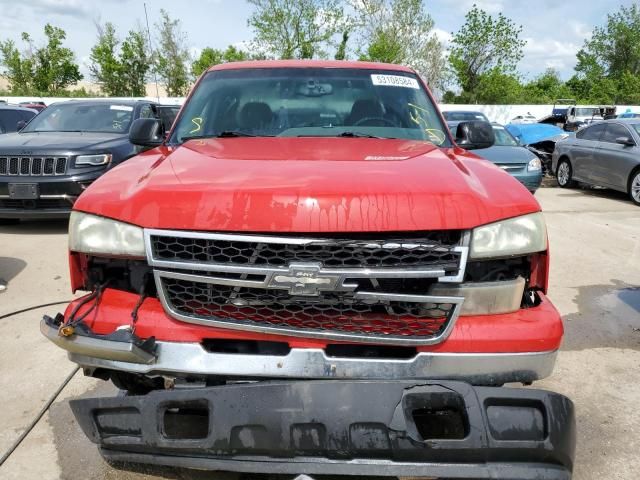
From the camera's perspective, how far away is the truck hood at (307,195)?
5.78ft

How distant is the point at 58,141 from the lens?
690 cm

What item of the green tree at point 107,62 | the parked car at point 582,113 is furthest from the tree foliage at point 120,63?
the parked car at point 582,113

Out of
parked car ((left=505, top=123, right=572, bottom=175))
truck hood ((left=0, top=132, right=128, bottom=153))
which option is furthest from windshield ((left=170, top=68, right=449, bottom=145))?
parked car ((left=505, top=123, right=572, bottom=175))

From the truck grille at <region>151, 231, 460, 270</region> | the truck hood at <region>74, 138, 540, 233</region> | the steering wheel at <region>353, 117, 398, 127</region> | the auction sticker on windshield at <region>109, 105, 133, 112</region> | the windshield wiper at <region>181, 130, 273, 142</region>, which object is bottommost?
the truck grille at <region>151, 231, 460, 270</region>

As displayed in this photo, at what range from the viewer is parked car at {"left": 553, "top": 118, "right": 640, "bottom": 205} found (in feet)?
33.4

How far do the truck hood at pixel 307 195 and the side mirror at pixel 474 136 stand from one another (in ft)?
3.78

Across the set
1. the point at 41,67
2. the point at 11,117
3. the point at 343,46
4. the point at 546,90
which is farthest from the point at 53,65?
the point at 546,90

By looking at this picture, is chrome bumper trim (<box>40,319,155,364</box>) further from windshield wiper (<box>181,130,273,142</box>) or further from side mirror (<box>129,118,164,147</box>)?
side mirror (<box>129,118,164,147</box>)

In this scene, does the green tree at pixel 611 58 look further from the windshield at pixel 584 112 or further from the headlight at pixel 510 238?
the headlight at pixel 510 238

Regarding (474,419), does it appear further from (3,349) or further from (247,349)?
(3,349)

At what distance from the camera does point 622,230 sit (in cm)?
782

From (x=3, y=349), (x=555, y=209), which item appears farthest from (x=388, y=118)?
(x=555, y=209)

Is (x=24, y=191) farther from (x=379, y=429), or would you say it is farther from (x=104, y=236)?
(x=379, y=429)

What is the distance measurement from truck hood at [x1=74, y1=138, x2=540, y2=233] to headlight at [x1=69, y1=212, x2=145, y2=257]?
0.12 ft
